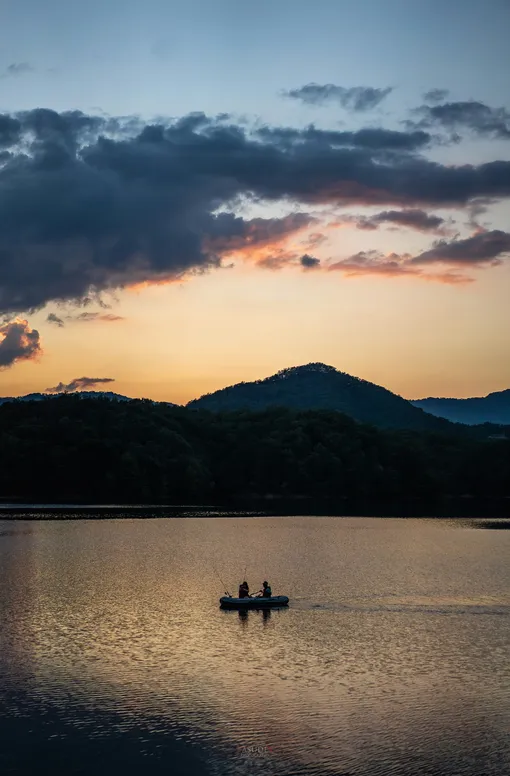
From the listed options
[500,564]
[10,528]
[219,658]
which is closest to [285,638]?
[219,658]

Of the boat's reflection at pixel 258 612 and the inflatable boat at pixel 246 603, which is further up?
the inflatable boat at pixel 246 603

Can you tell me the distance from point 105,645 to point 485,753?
25.2 metres

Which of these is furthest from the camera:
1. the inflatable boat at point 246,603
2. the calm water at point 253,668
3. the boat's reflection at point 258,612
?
the inflatable boat at point 246,603

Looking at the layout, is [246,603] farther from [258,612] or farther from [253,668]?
[253,668]

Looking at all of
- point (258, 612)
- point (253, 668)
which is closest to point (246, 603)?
point (258, 612)

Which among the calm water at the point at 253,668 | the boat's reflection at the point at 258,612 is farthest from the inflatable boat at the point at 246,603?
the calm water at the point at 253,668

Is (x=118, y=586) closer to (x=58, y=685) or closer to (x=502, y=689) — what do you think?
(x=58, y=685)

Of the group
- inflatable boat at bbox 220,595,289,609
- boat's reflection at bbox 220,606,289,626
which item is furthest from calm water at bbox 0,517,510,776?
inflatable boat at bbox 220,595,289,609

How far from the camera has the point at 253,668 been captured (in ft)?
153

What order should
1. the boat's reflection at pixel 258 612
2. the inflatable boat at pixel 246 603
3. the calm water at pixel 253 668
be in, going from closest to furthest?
the calm water at pixel 253 668 < the boat's reflection at pixel 258 612 < the inflatable boat at pixel 246 603

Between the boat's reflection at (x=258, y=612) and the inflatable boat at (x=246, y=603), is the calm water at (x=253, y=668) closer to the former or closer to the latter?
the boat's reflection at (x=258, y=612)

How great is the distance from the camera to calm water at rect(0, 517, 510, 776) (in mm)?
32969

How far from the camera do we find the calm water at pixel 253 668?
3297cm

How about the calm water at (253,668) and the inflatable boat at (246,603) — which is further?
the inflatable boat at (246,603)
